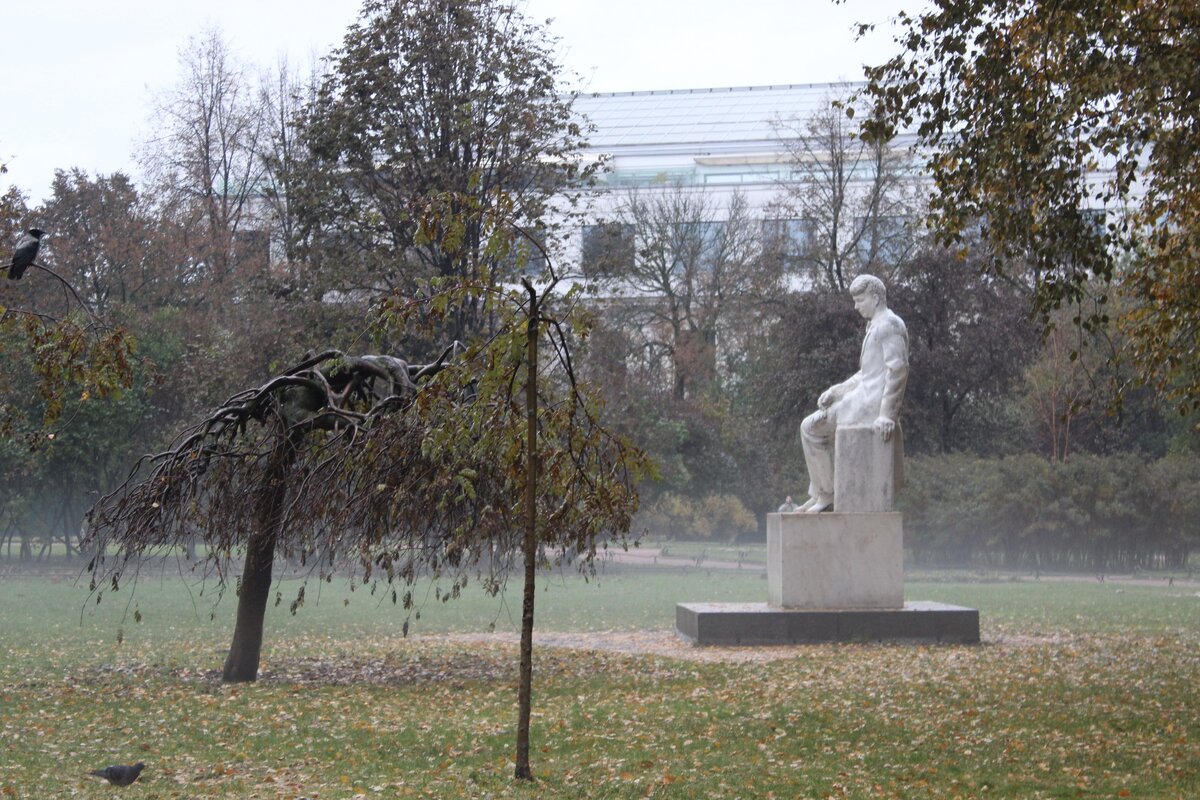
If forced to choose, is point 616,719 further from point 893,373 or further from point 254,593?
point 893,373

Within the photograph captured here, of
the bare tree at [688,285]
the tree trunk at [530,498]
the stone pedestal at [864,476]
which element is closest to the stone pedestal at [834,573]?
the stone pedestal at [864,476]

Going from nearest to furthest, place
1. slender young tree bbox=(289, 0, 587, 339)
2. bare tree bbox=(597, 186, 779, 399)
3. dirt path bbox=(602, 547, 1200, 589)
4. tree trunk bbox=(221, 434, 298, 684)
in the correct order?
1. tree trunk bbox=(221, 434, 298, 684)
2. slender young tree bbox=(289, 0, 587, 339)
3. dirt path bbox=(602, 547, 1200, 589)
4. bare tree bbox=(597, 186, 779, 399)

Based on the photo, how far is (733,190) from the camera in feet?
156

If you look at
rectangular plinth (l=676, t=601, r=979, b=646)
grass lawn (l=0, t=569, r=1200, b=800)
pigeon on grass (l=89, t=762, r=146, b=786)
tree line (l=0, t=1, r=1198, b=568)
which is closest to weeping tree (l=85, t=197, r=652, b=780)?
grass lawn (l=0, t=569, r=1200, b=800)

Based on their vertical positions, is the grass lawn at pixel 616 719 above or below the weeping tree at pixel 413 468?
below

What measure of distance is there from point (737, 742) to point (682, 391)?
36004mm

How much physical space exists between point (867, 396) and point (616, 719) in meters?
6.73

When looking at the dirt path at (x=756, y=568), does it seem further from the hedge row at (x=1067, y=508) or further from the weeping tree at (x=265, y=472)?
the weeping tree at (x=265, y=472)

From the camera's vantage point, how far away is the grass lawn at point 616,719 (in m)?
7.50

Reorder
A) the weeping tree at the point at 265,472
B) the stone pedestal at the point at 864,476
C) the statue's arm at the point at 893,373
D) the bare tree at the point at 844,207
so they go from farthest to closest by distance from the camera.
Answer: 1. the bare tree at the point at 844,207
2. the stone pedestal at the point at 864,476
3. the statue's arm at the point at 893,373
4. the weeping tree at the point at 265,472

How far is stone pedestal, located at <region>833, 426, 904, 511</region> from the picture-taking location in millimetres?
15102

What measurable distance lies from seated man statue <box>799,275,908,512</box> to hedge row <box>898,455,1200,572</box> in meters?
20.1

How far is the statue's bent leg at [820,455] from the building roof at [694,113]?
35689 millimetres

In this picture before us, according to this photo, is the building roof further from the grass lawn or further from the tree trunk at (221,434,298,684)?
the tree trunk at (221,434,298,684)
